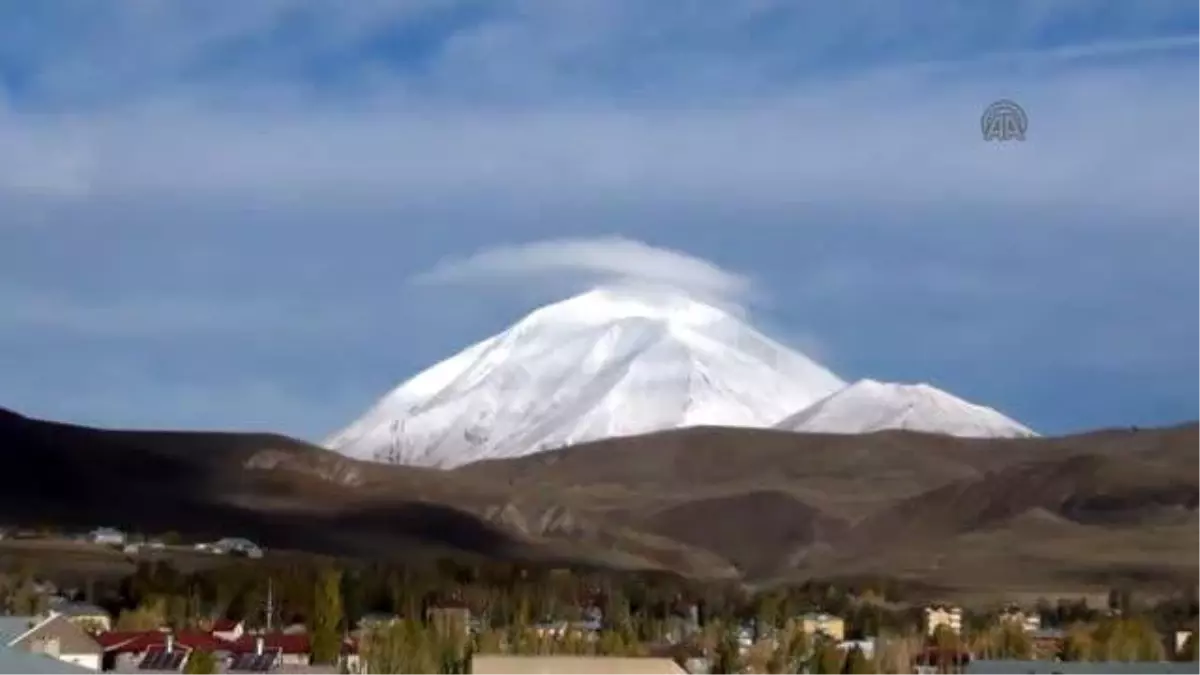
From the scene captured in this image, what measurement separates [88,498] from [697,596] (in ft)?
254

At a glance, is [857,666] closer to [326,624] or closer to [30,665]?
[326,624]

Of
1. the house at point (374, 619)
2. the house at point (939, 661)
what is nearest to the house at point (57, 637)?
the house at point (374, 619)

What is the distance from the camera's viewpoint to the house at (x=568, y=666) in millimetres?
62000

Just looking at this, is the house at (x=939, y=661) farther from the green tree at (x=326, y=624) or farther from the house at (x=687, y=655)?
the green tree at (x=326, y=624)

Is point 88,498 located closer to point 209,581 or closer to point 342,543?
point 342,543

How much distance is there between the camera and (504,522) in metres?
197

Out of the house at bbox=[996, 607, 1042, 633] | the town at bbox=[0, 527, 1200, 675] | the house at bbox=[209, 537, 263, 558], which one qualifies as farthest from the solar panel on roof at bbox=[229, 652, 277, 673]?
the house at bbox=[209, 537, 263, 558]

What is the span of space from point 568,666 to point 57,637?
15209 mm

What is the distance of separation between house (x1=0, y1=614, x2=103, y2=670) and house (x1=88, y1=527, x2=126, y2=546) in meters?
79.0

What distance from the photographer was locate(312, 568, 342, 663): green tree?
70938mm

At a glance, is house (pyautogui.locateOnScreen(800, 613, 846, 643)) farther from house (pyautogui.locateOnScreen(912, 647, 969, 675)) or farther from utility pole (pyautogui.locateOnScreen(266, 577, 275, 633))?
utility pole (pyautogui.locateOnScreen(266, 577, 275, 633))

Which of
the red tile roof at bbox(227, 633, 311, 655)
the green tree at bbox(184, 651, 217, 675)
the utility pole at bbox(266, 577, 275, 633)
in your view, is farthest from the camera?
the utility pole at bbox(266, 577, 275, 633)

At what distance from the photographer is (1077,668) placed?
63688mm

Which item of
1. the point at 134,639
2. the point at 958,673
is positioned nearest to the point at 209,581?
the point at 134,639
